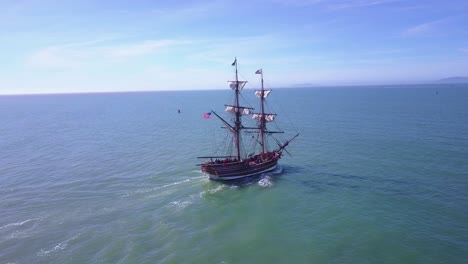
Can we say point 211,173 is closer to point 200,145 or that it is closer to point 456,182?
point 200,145

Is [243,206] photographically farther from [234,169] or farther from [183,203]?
[234,169]

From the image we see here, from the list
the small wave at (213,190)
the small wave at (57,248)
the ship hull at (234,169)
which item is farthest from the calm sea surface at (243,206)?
the ship hull at (234,169)

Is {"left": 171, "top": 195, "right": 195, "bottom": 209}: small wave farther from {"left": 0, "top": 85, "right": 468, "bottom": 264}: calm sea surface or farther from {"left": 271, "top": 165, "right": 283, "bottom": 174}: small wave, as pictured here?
{"left": 271, "top": 165, "right": 283, "bottom": 174}: small wave

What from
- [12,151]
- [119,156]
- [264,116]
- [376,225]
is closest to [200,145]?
[119,156]

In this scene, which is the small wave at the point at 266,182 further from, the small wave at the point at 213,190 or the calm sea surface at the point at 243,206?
the small wave at the point at 213,190

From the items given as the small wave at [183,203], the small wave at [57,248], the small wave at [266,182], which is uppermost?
the small wave at [266,182]

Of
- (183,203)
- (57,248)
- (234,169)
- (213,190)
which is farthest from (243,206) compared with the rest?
(57,248)
